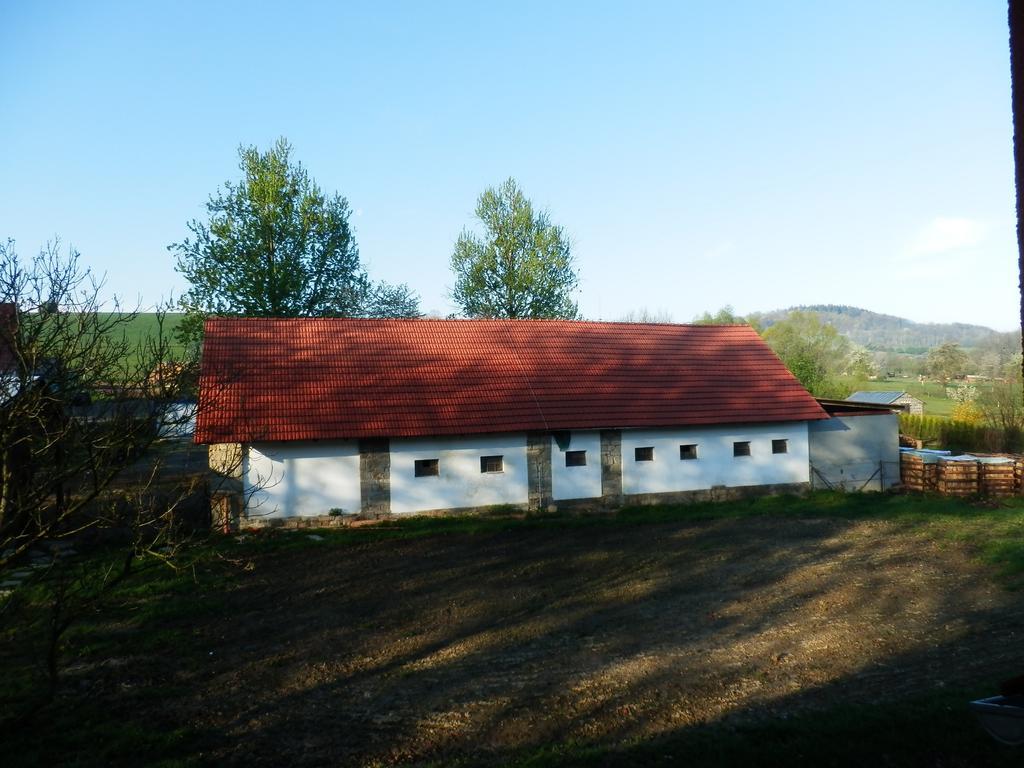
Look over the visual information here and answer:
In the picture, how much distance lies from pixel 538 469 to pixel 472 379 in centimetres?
305

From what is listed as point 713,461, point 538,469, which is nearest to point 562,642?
point 538,469

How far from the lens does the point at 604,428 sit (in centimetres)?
1925

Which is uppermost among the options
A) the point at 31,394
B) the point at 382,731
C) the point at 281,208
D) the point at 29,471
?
the point at 281,208

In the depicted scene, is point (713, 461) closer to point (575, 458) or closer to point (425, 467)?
point (575, 458)

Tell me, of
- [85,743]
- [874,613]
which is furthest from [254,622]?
[874,613]

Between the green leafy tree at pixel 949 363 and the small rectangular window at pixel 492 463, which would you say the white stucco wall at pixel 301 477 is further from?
the green leafy tree at pixel 949 363

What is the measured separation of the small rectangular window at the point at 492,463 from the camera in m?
18.6

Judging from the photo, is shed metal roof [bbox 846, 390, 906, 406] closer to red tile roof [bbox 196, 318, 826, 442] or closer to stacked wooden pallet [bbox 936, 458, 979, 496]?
stacked wooden pallet [bbox 936, 458, 979, 496]

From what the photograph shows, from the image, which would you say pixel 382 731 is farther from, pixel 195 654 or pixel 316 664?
pixel 195 654

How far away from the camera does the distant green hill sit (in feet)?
471

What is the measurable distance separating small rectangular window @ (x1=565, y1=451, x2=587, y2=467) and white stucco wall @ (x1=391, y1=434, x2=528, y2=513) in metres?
1.21

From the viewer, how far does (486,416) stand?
733 inches

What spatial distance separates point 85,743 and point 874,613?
9.57m

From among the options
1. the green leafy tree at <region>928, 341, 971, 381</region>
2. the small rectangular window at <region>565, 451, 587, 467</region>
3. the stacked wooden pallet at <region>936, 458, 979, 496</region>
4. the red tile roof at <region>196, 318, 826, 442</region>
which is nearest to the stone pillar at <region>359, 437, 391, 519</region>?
the red tile roof at <region>196, 318, 826, 442</region>
